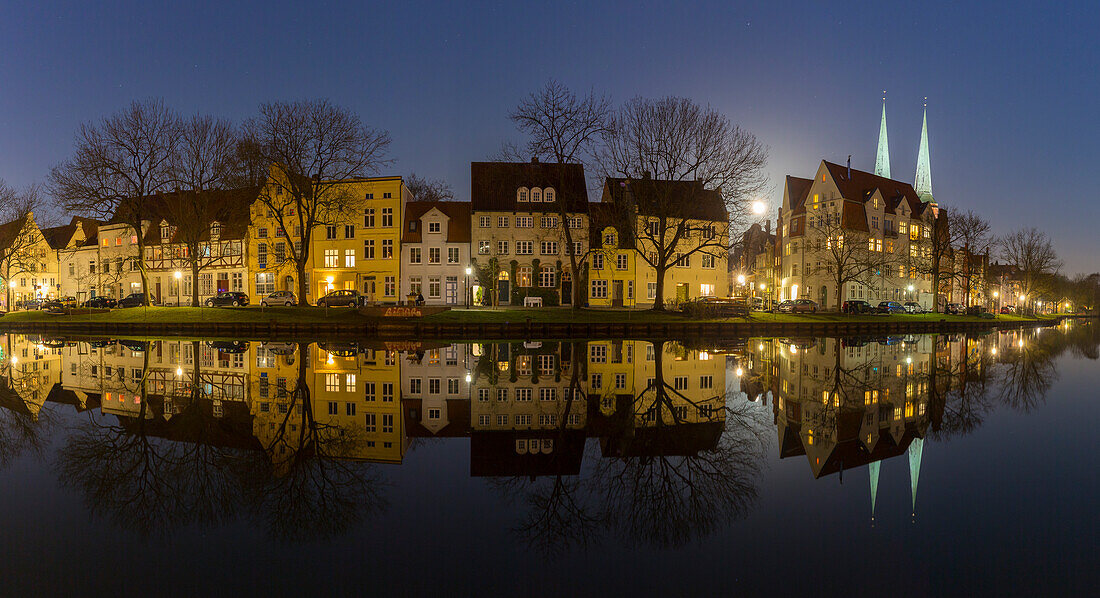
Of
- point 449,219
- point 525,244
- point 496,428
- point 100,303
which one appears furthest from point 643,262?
point 100,303

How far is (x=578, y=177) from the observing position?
5438 centimetres

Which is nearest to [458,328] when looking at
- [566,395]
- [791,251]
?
[566,395]

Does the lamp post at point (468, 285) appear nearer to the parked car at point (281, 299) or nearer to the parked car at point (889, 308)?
the parked car at point (281, 299)

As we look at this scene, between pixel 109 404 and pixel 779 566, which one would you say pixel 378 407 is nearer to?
pixel 109 404

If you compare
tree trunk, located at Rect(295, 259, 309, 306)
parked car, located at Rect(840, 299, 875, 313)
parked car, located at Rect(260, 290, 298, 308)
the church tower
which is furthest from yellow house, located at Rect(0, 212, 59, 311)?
the church tower

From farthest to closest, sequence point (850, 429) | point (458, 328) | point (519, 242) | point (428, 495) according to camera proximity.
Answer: point (519, 242) < point (458, 328) < point (850, 429) < point (428, 495)

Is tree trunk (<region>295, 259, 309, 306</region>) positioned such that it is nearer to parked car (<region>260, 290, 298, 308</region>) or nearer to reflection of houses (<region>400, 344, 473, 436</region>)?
parked car (<region>260, 290, 298, 308</region>)

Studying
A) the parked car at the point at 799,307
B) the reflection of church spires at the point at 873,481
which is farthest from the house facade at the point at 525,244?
the reflection of church spires at the point at 873,481

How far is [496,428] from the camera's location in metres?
11.5

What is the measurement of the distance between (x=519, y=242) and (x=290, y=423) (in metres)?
41.9

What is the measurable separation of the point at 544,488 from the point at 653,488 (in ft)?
5.21

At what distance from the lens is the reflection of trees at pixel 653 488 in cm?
668

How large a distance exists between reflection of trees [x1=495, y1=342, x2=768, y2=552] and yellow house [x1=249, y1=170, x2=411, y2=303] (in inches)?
1793

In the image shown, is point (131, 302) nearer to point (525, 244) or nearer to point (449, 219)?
point (449, 219)
